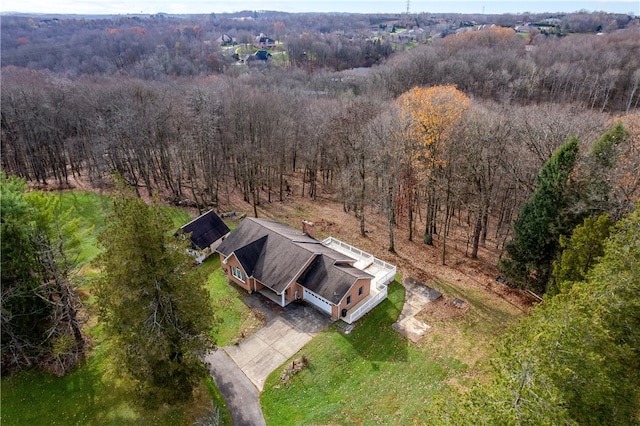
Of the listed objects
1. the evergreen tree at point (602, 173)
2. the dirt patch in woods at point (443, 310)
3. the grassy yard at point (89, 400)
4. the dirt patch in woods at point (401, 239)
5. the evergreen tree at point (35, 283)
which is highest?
the evergreen tree at point (602, 173)

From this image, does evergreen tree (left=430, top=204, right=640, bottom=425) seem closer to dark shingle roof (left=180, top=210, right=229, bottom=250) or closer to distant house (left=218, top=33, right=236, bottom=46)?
dark shingle roof (left=180, top=210, right=229, bottom=250)

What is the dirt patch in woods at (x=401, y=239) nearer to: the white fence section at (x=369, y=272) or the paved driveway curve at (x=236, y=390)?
the white fence section at (x=369, y=272)

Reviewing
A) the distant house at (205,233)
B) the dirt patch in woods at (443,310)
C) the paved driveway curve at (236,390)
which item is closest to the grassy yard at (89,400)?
the paved driveway curve at (236,390)

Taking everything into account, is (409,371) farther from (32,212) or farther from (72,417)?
(32,212)

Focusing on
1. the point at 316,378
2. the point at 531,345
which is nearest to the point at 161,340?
the point at 316,378

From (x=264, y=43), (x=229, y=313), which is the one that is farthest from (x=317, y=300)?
(x=264, y=43)

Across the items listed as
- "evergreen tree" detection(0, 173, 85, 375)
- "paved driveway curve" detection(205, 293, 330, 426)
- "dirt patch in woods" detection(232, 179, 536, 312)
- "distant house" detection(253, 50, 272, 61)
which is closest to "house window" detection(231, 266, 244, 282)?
"paved driveway curve" detection(205, 293, 330, 426)
